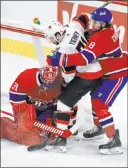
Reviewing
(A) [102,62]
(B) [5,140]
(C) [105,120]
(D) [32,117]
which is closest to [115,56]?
(A) [102,62]

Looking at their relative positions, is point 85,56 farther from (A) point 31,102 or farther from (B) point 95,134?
(B) point 95,134

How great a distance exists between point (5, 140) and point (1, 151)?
168 millimetres

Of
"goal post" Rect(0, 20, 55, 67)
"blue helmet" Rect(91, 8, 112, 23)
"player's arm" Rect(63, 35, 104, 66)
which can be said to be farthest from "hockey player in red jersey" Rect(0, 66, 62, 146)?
"goal post" Rect(0, 20, 55, 67)

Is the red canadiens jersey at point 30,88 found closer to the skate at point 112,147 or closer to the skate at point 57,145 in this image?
the skate at point 57,145

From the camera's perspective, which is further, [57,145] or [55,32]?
[57,145]

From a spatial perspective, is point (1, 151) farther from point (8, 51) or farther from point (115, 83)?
point (8, 51)

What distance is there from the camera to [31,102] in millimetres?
2521

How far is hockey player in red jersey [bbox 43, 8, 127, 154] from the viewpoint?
7.41 feet

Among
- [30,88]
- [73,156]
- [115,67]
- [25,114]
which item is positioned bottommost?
[73,156]

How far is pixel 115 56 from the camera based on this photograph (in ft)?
7.98

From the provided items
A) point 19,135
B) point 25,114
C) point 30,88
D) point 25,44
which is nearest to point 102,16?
point 30,88

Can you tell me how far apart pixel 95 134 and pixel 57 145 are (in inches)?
11.0

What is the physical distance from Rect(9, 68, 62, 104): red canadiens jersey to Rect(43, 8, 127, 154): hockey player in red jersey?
82 millimetres

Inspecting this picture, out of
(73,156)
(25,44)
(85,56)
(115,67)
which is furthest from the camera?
(25,44)
